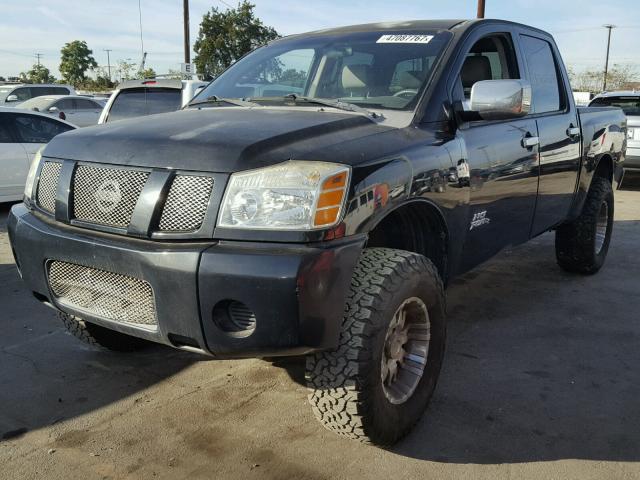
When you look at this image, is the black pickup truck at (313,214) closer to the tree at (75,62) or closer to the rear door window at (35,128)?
the rear door window at (35,128)

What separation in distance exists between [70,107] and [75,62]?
55.5m

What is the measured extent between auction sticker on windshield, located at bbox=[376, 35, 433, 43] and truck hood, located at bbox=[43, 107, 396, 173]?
77 centimetres

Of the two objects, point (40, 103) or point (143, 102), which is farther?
point (40, 103)

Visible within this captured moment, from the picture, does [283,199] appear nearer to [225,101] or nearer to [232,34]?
[225,101]

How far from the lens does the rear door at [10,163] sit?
26.2 feet

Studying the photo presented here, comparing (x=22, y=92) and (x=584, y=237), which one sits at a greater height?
(x=22, y=92)

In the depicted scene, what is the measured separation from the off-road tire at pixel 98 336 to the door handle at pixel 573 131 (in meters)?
3.19

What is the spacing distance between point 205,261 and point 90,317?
0.73 m

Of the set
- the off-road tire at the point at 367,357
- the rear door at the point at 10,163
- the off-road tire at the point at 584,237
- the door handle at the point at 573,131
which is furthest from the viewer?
the rear door at the point at 10,163

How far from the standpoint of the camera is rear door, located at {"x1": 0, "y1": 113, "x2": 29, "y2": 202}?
7.99 m

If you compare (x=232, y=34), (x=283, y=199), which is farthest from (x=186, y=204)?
(x=232, y=34)

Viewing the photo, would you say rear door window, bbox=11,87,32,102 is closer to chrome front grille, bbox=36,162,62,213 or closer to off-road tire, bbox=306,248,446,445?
chrome front grille, bbox=36,162,62,213

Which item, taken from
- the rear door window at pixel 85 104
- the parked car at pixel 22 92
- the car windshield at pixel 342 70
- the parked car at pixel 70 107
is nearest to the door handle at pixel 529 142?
the car windshield at pixel 342 70

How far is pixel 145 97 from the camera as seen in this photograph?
823 centimetres
